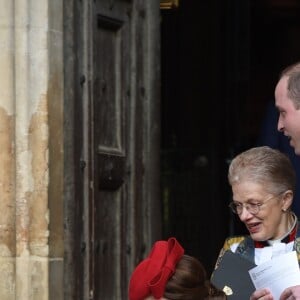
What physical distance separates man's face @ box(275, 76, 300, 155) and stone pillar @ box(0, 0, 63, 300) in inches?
65.3

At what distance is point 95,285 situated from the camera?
23.6 ft

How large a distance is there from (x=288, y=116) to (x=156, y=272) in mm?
1012

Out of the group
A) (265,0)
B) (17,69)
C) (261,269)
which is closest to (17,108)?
(17,69)

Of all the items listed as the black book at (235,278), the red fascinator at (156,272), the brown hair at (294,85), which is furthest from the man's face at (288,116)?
the red fascinator at (156,272)

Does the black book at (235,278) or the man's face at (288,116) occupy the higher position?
the man's face at (288,116)

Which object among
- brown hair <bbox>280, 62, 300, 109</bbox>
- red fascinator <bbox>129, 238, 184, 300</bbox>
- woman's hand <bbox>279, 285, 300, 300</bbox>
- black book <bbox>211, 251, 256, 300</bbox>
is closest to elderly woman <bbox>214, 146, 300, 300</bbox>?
black book <bbox>211, 251, 256, 300</bbox>

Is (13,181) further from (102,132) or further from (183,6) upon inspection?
(183,6)

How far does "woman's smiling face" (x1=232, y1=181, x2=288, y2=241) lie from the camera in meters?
5.44

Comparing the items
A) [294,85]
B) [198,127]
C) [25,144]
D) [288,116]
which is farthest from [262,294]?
[198,127]

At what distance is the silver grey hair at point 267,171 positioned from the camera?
5.45 m

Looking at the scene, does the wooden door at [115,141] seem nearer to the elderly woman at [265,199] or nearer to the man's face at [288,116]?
the elderly woman at [265,199]

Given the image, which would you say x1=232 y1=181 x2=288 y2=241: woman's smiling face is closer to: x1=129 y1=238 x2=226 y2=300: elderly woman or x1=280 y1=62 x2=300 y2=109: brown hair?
x1=280 y1=62 x2=300 y2=109: brown hair

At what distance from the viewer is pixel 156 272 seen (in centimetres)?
455

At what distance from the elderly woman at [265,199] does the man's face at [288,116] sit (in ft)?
0.62
